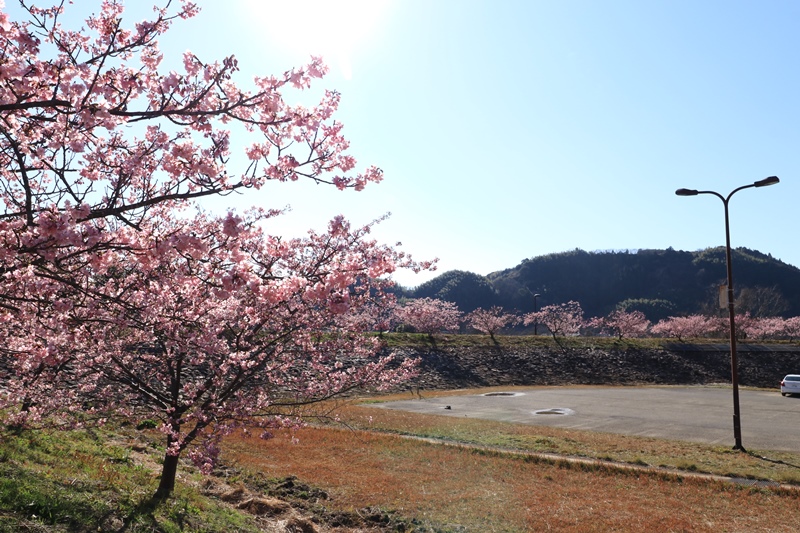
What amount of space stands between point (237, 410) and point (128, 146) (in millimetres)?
4587

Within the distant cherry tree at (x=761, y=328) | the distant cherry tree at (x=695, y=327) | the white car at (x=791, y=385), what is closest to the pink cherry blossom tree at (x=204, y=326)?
the white car at (x=791, y=385)

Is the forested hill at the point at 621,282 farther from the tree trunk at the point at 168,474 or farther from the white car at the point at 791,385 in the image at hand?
the tree trunk at the point at 168,474

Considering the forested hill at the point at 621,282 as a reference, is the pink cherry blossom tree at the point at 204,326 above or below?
below

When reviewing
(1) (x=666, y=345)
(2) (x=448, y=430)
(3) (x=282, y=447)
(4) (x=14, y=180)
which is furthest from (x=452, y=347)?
Answer: (4) (x=14, y=180)

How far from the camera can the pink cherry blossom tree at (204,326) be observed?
612cm

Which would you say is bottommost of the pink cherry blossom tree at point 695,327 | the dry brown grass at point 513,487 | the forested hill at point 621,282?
the dry brown grass at point 513,487

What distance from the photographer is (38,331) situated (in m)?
7.06

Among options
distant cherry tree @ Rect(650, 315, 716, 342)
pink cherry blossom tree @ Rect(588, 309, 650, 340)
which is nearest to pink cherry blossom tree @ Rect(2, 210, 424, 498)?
pink cherry blossom tree @ Rect(588, 309, 650, 340)

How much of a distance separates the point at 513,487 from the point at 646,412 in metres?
17.7

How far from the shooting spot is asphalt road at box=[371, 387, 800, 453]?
20531 mm

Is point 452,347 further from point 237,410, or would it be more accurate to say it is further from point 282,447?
point 237,410

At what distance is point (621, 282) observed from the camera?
6540 inches

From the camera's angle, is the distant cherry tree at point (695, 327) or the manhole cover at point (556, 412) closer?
the manhole cover at point (556, 412)

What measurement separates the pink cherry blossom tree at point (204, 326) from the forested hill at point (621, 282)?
131 metres
